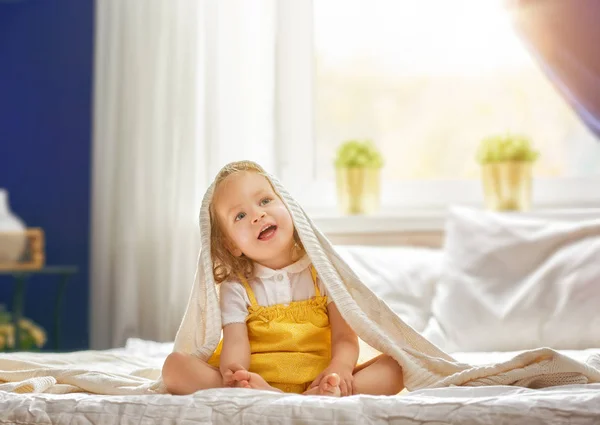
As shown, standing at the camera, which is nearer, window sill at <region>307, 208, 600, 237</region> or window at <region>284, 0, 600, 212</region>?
window sill at <region>307, 208, 600, 237</region>

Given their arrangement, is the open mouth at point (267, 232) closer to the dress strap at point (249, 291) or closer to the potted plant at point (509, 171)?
the dress strap at point (249, 291)

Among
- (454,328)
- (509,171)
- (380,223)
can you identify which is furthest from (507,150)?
(454,328)

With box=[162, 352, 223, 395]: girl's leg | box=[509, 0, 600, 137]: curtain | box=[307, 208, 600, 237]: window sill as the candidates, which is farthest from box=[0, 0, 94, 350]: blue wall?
box=[162, 352, 223, 395]: girl's leg

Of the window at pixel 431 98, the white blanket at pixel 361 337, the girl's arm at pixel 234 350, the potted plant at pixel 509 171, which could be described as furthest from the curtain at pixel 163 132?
the girl's arm at pixel 234 350

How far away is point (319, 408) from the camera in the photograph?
0.99 m

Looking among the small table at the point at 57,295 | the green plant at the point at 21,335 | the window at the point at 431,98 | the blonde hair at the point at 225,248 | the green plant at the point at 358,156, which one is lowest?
the green plant at the point at 21,335

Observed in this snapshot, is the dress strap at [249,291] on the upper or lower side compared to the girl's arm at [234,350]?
upper

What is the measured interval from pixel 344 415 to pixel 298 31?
2.24 metres

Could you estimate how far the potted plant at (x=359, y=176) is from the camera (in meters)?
2.70

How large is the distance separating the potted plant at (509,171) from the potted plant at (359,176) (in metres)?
0.38

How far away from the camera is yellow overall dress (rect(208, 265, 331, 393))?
137cm

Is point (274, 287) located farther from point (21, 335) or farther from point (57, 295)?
point (57, 295)

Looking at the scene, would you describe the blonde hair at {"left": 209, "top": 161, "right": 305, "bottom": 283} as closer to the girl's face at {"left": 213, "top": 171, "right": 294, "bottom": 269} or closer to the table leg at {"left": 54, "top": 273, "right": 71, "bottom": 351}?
the girl's face at {"left": 213, "top": 171, "right": 294, "bottom": 269}

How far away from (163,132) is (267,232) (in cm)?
146
